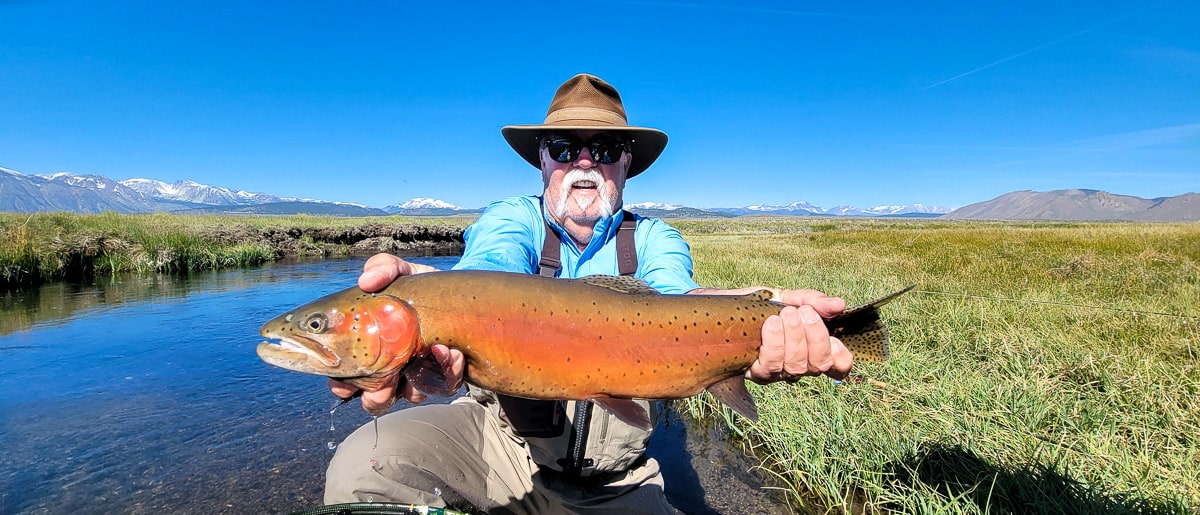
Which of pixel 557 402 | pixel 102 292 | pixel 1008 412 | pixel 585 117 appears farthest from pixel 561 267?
pixel 102 292

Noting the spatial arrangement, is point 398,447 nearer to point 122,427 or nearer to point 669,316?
point 669,316

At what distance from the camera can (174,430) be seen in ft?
18.9

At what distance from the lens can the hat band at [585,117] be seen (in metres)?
3.51

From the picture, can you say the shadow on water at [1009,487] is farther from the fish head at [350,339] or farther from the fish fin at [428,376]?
the fish head at [350,339]

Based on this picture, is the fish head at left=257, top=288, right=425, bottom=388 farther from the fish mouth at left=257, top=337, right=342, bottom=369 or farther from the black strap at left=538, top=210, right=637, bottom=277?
the black strap at left=538, top=210, right=637, bottom=277

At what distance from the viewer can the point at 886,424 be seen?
13.8 ft

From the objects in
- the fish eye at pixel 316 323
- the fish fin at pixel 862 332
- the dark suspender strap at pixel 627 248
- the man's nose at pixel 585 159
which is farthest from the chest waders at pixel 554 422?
the man's nose at pixel 585 159

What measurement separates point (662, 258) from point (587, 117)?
3.32ft

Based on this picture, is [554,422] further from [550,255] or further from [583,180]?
[583,180]

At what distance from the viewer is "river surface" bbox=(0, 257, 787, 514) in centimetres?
446

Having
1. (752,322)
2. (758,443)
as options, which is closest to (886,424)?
(758,443)

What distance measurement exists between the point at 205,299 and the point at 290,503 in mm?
10674

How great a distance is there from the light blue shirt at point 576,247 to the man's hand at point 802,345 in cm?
72

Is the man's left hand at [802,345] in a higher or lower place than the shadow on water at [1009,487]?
higher
